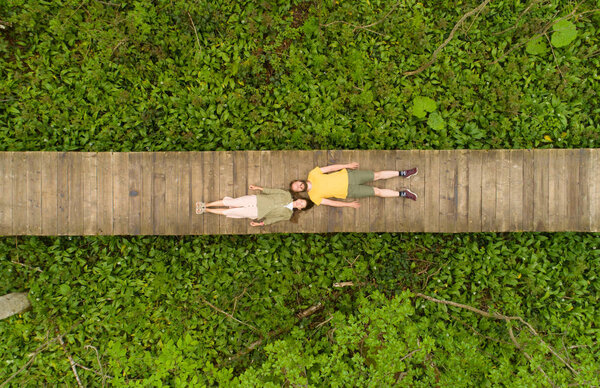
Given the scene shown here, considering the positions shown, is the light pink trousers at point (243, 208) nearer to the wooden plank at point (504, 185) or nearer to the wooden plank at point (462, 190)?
the wooden plank at point (462, 190)

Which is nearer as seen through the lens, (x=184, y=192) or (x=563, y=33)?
(x=184, y=192)

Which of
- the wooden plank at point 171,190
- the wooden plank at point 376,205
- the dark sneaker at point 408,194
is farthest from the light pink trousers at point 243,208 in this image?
the dark sneaker at point 408,194

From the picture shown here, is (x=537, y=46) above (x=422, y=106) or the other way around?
above

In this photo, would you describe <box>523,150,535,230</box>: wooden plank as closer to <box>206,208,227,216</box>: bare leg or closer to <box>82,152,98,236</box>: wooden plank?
<box>206,208,227,216</box>: bare leg

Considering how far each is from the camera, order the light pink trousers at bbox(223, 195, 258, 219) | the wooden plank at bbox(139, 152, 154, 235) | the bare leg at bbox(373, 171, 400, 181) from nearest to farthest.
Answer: the light pink trousers at bbox(223, 195, 258, 219) → the bare leg at bbox(373, 171, 400, 181) → the wooden plank at bbox(139, 152, 154, 235)

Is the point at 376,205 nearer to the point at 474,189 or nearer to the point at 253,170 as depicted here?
the point at 474,189

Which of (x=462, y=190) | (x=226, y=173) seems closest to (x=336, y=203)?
(x=226, y=173)

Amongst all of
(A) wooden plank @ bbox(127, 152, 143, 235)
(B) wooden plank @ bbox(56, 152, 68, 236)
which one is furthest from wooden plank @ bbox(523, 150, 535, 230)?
(B) wooden plank @ bbox(56, 152, 68, 236)
